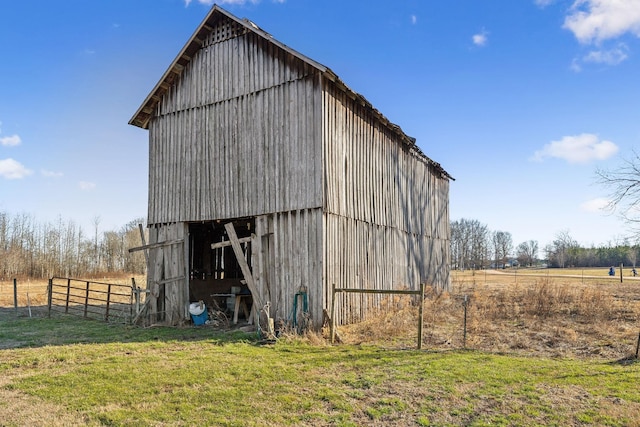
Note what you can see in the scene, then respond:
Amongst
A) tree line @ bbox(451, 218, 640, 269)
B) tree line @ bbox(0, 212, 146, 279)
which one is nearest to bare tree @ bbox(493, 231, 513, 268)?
tree line @ bbox(451, 218, 640, 269)

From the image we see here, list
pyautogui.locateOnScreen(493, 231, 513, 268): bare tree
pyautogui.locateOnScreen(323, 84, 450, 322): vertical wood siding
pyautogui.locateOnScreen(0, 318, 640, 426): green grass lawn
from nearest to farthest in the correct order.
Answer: pyautogui.locateOnScreen(0, 318, 640, 426): green grass lawn
pyautogui.locateOnScreen(323, 84, 450, 322): vertical wood siding
pyautogui.locateOnScreen(493, 231, 513, 268): bare tree

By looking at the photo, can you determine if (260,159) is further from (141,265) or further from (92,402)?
(141,265)

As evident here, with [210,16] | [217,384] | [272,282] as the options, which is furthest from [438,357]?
[210,16]

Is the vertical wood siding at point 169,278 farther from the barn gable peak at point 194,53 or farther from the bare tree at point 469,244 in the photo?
the bare tree at point 469,244

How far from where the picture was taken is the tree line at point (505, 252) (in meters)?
93.4

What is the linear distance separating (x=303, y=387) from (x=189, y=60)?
1285 cm

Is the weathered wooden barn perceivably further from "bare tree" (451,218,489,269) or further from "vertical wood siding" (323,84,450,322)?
"bare tree" (451,218,489,269)

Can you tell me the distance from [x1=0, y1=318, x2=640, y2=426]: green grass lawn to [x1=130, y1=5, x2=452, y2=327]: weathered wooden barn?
300 cm

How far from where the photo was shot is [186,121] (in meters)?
15.9

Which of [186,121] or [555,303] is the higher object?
[186,121]

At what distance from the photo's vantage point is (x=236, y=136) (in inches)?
571

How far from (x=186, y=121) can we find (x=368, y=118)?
6.62m

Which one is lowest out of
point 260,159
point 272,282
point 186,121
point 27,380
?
point 27,380

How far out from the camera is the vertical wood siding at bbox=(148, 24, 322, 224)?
1305 centimetres
